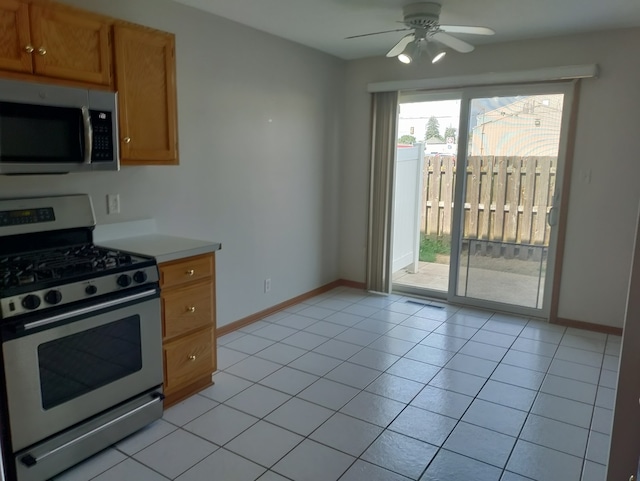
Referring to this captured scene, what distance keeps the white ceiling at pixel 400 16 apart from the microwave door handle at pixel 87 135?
1.32 m

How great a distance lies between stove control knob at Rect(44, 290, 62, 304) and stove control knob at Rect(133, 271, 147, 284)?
0.39 meters

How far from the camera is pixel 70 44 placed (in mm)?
2381

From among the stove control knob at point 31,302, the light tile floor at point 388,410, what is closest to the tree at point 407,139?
the light tile floor at point 388,410

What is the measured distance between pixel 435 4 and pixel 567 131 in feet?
5.88

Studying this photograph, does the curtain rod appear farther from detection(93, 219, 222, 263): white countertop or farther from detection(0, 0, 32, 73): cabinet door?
detection(0, 0, 32, 73): cabinet door

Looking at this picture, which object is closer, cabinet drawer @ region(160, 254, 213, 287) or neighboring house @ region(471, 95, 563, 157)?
cabinet drawer @ region(160, 254, 213, 287)

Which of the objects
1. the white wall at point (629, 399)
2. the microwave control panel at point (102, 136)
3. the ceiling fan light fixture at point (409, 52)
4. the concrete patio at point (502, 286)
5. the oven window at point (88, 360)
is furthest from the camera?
the concrete patio at point (502, 286)

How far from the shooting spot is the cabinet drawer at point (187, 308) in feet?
8.91

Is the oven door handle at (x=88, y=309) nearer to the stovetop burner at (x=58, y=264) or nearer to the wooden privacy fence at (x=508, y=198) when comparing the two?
the stovetop burner at (x=58, y=264)

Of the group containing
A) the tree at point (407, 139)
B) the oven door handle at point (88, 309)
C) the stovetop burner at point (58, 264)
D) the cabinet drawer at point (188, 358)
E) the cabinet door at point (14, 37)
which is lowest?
the cabinet drawer at point (188, 358)

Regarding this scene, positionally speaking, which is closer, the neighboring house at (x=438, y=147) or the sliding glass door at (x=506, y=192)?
the sliding glass door at (x=506, y=192)

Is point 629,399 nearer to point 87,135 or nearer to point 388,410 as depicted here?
point 388,410

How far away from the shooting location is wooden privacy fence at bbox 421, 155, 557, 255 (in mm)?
4328

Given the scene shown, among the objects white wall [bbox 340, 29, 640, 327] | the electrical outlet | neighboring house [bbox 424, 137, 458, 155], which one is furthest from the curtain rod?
the electrical outlet
